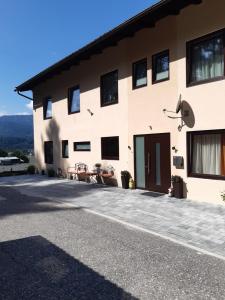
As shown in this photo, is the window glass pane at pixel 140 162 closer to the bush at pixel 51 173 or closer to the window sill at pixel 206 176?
the window sill at pixel 206 176

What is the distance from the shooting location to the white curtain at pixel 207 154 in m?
10.0

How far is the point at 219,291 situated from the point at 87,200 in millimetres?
7329

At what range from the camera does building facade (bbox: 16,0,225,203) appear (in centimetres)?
1003

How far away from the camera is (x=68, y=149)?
18.7m

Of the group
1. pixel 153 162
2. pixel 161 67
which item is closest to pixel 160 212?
pixel 153 162

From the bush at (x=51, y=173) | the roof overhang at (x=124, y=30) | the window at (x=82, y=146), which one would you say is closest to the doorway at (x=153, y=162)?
the roof overhang at (x=124, y=30)

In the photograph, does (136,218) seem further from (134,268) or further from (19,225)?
(134,268)

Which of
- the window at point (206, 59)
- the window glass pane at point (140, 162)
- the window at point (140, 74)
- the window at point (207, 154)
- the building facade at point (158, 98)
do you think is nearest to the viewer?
the window at point (206, 59)

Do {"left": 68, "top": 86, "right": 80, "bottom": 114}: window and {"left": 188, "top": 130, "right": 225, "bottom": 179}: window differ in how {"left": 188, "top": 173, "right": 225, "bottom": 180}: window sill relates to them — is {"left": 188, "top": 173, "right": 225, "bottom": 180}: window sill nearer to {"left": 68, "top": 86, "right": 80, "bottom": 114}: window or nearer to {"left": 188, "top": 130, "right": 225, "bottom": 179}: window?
{"left": 188, "top": 130, "right": 225, "bottom": 179}: window

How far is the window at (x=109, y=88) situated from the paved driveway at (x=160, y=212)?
3.90 metres

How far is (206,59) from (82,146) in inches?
343

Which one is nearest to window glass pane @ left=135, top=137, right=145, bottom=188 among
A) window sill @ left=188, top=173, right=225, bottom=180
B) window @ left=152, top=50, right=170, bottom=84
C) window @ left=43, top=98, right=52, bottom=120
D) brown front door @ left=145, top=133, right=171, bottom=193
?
brown front door @ left=145, top=133, right=171, bottom=193

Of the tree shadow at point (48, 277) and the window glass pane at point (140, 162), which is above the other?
the window glass pane at point (140, 162)

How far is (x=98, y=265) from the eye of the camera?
5367 millimetres
